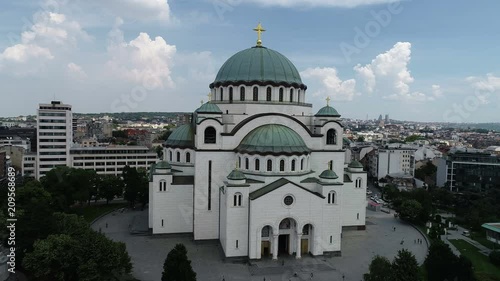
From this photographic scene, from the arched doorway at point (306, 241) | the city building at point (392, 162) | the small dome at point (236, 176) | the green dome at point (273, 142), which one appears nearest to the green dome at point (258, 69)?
the green dome at point (273, 142)

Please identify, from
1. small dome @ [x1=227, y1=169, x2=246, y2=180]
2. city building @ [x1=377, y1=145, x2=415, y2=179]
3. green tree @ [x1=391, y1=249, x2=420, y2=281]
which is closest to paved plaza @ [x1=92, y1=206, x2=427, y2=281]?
green tree @ [x1=391, y1=249, x2=420, y2=281]

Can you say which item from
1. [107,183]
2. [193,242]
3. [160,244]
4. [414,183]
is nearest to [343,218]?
[193,242]

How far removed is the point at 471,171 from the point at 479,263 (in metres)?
26.5

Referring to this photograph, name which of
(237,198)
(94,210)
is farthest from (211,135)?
(94,210)

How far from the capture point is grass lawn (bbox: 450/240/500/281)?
23.5 meters

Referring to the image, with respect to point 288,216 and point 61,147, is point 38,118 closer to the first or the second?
point 61,147

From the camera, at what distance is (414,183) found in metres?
59.2

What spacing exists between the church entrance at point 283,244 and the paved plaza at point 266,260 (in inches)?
41.5

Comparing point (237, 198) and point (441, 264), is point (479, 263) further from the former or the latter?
point (237, 198)

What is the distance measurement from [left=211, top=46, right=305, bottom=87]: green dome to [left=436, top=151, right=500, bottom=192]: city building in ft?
98.8

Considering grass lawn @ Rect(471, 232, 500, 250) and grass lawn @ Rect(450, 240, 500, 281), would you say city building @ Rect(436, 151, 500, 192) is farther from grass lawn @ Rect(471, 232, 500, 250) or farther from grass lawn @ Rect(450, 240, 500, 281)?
grass lawn @ Rect(450, 240, 500, 281)

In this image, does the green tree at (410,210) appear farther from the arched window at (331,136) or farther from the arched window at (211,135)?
the arched window at (211,135)

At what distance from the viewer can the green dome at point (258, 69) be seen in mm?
30609

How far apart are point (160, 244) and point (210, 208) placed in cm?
457
